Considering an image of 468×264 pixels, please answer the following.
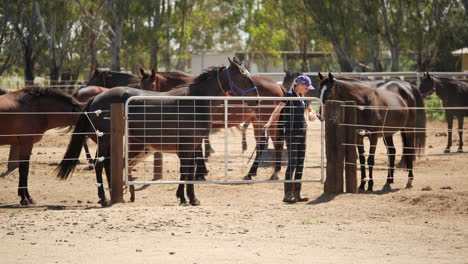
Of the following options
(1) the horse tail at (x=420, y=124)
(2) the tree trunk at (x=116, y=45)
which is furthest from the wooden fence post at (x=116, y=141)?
(2) the tree trunk at (x=116, y=45)

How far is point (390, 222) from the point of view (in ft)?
23.3

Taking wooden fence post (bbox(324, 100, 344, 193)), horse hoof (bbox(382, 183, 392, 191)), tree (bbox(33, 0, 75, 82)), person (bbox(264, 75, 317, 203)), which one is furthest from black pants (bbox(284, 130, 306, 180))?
tree (bbox(33, 0, 75, 82))

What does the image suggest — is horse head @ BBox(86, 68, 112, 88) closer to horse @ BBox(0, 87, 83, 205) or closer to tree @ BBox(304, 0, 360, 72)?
horse @ BBox(0, 87, 83, 205)

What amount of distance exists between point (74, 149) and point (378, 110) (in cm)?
504

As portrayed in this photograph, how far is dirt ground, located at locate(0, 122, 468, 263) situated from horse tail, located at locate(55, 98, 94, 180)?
1.72ft

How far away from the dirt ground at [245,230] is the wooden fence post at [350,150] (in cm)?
37

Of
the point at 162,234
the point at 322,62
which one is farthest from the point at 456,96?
the point at 322,62

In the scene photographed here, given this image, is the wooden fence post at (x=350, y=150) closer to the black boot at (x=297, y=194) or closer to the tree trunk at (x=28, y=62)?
the black boot at (x=297, y=194)

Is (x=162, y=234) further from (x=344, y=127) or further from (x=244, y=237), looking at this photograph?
(x=344, y=127)

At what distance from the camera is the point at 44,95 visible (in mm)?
9633

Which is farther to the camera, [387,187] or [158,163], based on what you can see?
[158,163]

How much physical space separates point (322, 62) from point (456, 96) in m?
36.3

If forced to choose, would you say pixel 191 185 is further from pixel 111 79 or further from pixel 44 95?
pixel 111 79

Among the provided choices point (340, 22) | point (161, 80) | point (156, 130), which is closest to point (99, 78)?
point (161, 80)
